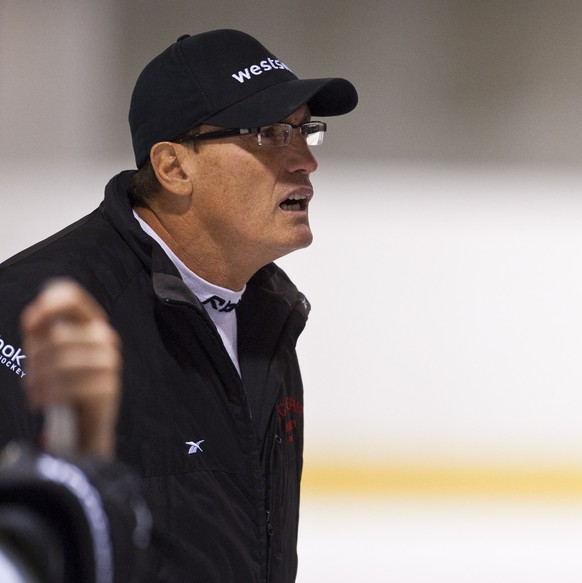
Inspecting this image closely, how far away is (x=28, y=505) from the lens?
0.31 m

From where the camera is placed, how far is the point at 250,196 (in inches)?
61.9

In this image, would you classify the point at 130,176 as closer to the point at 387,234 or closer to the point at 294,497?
the point at 294,497

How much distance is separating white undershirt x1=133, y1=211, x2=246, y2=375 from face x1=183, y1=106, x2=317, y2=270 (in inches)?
2.7

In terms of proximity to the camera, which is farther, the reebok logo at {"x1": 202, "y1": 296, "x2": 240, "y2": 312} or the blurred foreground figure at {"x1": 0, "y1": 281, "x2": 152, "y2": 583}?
the reebok logo at {"x1": 202, "y1": 296, "x2": 240, "y2": 312}

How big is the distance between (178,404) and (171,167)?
433mm

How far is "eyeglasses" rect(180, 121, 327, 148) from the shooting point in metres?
1.55

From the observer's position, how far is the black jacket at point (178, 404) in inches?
46.4

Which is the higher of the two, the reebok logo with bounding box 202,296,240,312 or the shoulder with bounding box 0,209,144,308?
the reebok logo with bounding box 202,296,240,312

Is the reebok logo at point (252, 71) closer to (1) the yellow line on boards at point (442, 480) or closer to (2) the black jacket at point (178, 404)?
(2) the black jacket at point (178, 404)

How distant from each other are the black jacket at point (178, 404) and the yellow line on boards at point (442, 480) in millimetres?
2381

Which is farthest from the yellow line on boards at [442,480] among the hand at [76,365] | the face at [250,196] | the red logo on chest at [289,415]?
the hand at [76,365]

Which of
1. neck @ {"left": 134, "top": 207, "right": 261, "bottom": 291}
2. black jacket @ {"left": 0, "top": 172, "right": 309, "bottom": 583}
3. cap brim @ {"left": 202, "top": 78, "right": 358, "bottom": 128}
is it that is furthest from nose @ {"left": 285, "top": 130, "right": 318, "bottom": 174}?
black jacket @ {"left": 0, "top": 172, "right": 309, "bottom": 583}

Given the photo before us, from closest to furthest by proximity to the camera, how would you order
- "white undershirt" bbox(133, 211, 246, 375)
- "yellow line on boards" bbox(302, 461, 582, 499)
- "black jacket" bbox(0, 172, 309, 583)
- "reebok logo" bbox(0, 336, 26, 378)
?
"reebok logo" bbox(0, 336, 26, 378), "black jacket" bbox(0, 172, 309, 583), "white undershirt" bbox(133, 211, 246, 375), "yellow line on boards" bbox(302, 461, 582, 499)

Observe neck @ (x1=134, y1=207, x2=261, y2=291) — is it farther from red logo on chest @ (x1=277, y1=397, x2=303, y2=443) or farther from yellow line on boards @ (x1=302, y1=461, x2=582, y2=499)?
yellow line on boards @ (x1=302, y1=461, x2=582, y2=499)
